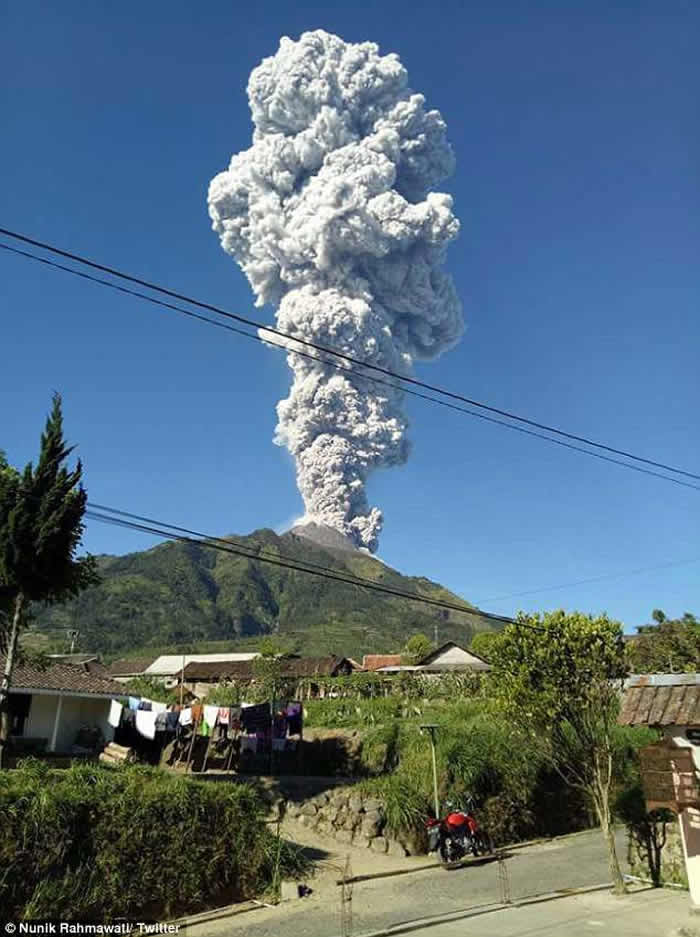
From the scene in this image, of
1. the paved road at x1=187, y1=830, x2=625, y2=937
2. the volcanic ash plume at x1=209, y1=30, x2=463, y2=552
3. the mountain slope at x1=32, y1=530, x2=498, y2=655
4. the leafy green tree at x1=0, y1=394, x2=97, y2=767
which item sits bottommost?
the paved road at x1=187, y1=830, x2=625, y2=937

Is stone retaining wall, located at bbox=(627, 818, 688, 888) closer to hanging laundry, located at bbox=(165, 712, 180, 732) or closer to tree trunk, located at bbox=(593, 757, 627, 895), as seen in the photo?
tree trunk, located at bbox=(593, 757, 627, 895)

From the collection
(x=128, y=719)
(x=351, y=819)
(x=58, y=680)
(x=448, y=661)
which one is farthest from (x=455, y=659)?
(x=351, y=819)

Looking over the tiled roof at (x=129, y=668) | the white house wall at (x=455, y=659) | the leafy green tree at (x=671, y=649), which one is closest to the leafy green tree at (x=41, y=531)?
the leafy green tree at (x=671, y=649)

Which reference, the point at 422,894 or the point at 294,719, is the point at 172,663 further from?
the point at 422,894

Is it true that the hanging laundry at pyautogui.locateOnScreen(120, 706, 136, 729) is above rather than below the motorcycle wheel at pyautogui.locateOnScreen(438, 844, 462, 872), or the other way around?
above

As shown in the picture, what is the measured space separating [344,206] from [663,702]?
118m

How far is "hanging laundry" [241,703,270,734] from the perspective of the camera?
96.4 feet

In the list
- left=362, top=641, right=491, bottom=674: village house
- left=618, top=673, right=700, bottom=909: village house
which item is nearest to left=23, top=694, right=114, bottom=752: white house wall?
left=618, top=673, right=700, bottom=909: village house

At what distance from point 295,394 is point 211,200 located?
43.2 meters

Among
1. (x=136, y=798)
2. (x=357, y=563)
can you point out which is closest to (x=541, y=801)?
(x=136, y=798)

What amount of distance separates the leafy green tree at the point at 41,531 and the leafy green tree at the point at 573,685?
40.8ft

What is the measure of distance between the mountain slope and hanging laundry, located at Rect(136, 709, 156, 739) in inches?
3208

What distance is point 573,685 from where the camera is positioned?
15812 millimetres

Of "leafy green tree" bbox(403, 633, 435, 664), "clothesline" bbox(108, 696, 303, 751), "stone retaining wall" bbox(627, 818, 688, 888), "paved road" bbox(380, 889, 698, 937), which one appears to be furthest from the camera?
"leafy green tree" bbox(403, 633, 435, 664)
